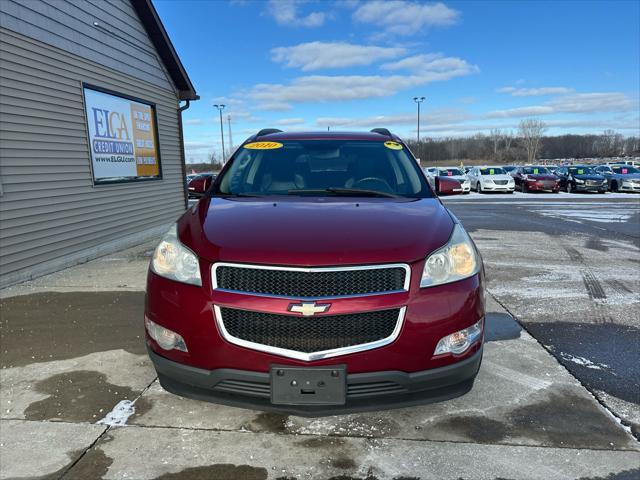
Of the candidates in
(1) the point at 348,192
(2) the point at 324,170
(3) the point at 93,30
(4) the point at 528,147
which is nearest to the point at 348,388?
(1) the point at 348,192

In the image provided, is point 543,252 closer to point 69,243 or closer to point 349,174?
point 349,174

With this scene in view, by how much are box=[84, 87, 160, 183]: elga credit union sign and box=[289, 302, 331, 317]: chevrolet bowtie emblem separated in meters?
6.97

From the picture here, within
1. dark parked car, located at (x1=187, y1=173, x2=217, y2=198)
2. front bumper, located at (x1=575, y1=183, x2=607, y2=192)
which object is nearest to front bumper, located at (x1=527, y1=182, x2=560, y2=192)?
front bumper, located at (x1=575, y1=183, x2=607, y2=192)

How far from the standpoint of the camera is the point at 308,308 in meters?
2.11

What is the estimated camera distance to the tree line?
103806mm

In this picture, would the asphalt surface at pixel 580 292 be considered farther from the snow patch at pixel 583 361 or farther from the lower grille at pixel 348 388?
the lower grille at pixel 348 388

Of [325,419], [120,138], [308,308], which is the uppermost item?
[120,138]

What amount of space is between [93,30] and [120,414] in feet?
24.7

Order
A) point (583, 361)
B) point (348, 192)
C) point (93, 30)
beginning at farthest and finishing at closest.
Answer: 1. point (93, 30)
2. point (583, 361)
3. point (348, 192)

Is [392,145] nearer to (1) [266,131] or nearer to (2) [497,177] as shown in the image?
(1) [266,131]

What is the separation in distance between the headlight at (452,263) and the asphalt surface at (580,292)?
Result: 142 centimetres

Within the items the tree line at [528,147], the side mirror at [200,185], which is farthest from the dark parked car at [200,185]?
the tree line at [528,147]

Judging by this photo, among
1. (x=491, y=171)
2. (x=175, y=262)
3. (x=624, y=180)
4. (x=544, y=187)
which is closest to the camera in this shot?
(x=175, y=262)

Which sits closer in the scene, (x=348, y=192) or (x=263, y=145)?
(x=348, y=192)
